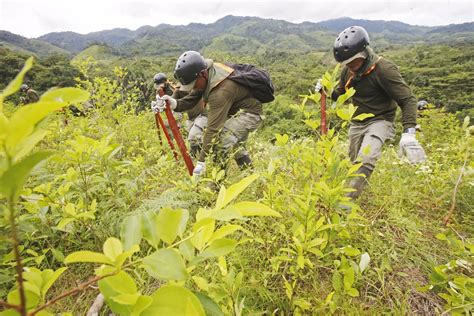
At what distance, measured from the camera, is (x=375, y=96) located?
4.12 m

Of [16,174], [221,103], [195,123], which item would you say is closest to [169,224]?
[16,174]

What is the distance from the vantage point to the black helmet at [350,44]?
13.1 ft

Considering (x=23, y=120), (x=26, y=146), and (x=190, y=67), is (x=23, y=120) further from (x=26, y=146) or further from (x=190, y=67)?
(x=190, y=67)

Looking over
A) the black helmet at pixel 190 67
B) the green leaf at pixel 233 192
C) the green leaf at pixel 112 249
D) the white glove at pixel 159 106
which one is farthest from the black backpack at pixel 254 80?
the green leaf at pixel 112 249

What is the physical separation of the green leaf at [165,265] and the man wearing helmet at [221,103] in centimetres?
331

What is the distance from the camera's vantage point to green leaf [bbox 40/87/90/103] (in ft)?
1.52

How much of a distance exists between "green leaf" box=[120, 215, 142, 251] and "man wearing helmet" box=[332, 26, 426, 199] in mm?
3463

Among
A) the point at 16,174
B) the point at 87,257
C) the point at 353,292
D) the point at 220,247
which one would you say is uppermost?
the point at 16,174

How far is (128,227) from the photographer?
0.70 metres

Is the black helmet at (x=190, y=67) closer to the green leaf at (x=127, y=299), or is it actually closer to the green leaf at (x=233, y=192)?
the green leaf at (x=233, y=192)

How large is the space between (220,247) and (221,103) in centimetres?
358

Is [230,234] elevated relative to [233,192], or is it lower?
lower

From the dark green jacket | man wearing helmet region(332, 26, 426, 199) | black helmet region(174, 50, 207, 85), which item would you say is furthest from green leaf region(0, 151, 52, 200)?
black helmet region(174, 50, 207, 85)

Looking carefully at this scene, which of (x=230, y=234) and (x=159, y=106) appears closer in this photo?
(x=230, y=234)
